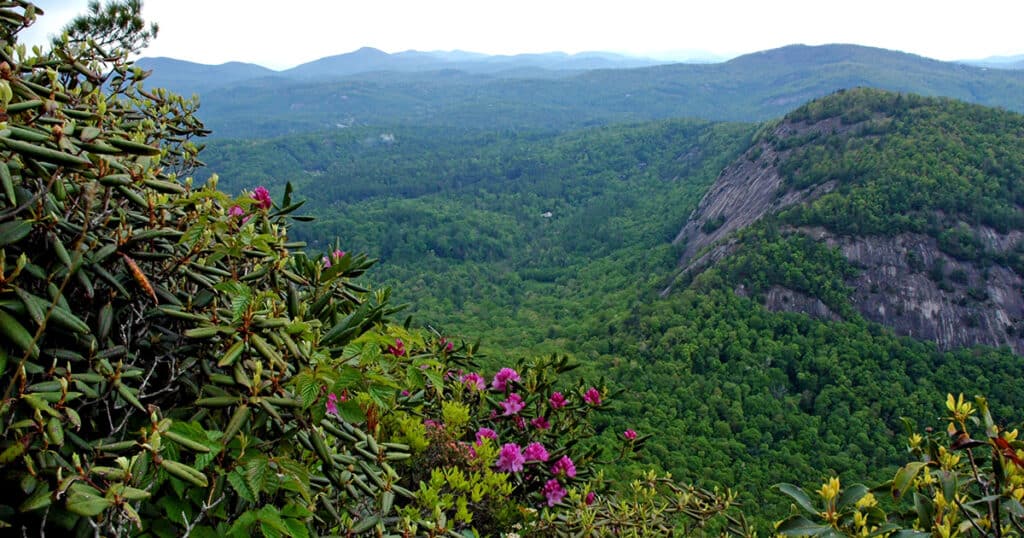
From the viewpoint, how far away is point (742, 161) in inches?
2087

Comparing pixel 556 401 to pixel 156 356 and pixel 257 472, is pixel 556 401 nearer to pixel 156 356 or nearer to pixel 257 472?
pixel 257 472

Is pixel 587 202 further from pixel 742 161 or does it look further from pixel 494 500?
pixel 494 500

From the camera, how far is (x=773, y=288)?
3494cm

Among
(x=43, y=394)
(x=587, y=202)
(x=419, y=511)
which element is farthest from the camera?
(x=587, y=202)

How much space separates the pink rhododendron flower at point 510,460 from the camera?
3.76 meters

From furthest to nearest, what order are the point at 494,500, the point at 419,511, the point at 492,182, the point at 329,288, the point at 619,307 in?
1. the point at 492,182
2. the point at 619,307
3. the point at 494,500
4. the point at 419,511
5. the point at 329,288

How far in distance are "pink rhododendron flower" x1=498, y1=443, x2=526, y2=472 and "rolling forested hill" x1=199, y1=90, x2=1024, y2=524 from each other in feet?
6.00

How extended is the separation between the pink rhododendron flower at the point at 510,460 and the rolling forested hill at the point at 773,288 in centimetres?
183

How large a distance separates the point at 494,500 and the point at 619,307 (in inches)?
1676

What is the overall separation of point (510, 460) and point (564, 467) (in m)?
0.47

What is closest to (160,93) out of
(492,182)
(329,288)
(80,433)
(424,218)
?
(329,288)

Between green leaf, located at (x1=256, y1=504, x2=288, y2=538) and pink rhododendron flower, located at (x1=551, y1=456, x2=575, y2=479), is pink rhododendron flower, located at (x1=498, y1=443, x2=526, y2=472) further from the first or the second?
green leaf, located at (x1=256, y1=504, x2=288, y2=538)

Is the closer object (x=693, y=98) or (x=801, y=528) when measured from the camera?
(x=801, y=528)

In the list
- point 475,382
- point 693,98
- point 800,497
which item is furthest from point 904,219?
point 693,98
